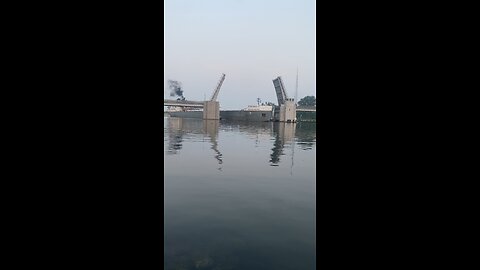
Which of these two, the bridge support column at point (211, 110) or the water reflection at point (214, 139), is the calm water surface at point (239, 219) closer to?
the water reflection at point (214, 139)

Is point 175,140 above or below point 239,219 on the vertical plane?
above

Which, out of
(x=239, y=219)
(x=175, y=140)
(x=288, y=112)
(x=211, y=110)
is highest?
(x=211, y=110)

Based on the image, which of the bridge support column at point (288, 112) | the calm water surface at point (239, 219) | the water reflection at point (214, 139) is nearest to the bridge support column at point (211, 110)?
the bridge support column at point (288, 112)

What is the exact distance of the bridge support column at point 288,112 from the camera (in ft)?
260

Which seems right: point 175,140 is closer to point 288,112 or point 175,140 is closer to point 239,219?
point 239,219

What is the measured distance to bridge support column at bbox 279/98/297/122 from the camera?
260 feet

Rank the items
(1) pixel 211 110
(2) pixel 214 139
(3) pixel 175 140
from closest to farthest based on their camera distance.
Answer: (3) pixel 175 140 → (2) pixel 214 139 → (1) pixel 211 110

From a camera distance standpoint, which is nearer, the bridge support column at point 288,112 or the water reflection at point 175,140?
the water reflection at point 175,140

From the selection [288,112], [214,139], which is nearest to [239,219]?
[214,139]

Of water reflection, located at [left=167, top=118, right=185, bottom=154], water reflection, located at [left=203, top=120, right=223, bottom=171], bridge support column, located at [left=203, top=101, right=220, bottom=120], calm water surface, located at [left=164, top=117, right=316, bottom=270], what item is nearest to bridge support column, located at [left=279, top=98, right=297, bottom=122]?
bridge support column, located at [left=203, top=101, right=220, bottom=120]

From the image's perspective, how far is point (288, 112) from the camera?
79.1 meters
